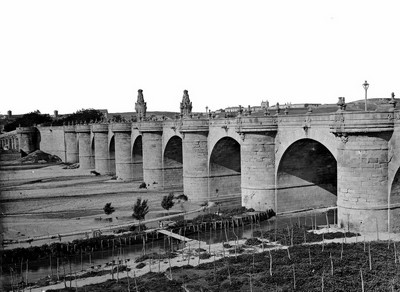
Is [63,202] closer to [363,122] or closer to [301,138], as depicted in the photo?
[301,138]

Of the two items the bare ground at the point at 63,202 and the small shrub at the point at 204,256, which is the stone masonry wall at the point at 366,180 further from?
the bare ground at the point at 63,202

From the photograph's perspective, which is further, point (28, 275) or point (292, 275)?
point (28, 275)

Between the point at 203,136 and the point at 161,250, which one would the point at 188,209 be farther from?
the point at 161,250

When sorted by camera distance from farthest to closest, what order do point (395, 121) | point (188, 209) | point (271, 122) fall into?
point (188, 209) → point (271, 122) → point (395, 121)

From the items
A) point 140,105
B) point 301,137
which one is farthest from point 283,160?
point 140,105

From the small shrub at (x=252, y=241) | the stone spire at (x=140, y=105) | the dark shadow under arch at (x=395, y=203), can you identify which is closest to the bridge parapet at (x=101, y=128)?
the stone spire at (x=140, y=105)

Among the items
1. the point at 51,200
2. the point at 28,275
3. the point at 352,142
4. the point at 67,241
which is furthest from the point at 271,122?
the point at 51,200
